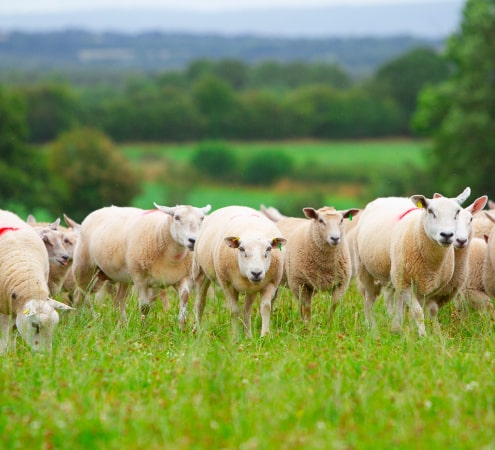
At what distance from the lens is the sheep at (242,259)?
10492 mm

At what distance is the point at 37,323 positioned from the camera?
9.65m

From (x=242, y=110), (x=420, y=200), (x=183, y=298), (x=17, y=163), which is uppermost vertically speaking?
(x=420, y=200)

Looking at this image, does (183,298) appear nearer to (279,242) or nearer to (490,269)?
(279,242)

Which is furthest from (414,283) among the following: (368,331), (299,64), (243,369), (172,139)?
(299,64)

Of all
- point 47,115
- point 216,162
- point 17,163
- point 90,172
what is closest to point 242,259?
point 17,163

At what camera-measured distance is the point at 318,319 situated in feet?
36.2

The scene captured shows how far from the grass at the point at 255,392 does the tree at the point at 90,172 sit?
46.3 metres

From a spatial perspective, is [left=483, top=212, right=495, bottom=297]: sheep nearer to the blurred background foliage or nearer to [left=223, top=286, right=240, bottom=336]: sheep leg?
[left=223, top=286, right=240, bottom=336]: sheep leg

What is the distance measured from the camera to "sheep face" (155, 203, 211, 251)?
37.4 feet

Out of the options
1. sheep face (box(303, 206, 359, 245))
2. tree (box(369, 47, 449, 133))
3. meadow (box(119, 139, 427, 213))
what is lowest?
meadow (box(119, 139, 427, 213))

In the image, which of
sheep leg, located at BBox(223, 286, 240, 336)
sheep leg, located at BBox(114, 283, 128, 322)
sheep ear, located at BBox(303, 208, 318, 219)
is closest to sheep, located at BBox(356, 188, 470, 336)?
sheep ear, located at BBox(303, 208, 318, 219)

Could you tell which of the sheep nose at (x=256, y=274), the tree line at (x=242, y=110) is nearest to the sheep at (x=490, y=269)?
the sheep nose at (x=256, y=274)

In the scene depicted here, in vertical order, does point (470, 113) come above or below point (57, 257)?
below

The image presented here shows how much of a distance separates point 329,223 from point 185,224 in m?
1.67
